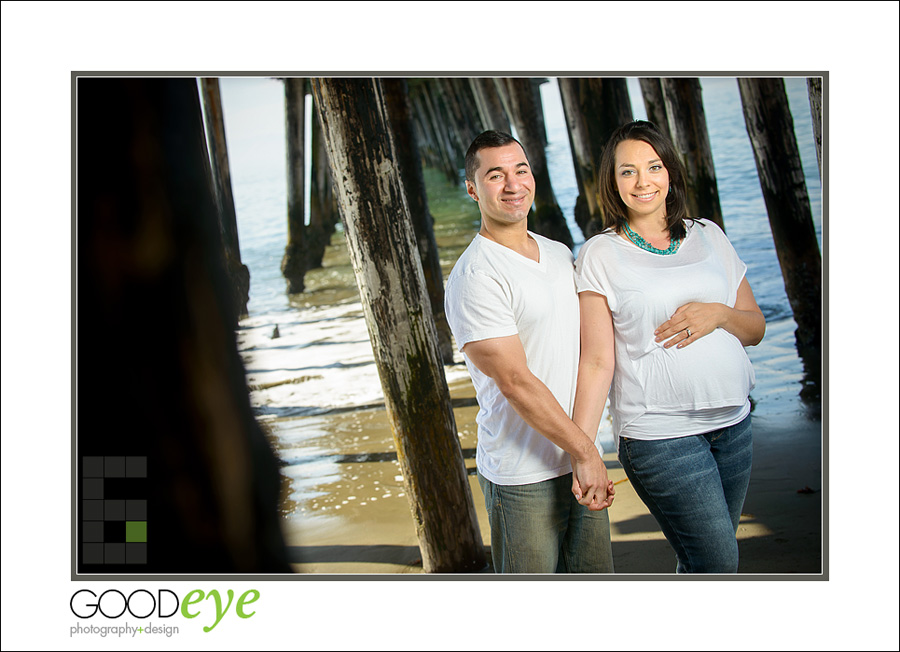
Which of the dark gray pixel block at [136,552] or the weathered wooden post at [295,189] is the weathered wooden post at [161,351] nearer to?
the dark gray pixel block at [136,552]

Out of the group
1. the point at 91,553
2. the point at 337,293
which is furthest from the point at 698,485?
the point at 337,293

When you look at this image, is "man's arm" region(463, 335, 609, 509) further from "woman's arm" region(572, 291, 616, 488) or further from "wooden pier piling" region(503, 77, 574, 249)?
"wooden pier piling" region(503, 77, 574, 249)

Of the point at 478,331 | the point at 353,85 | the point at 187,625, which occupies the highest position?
the point at 353,85

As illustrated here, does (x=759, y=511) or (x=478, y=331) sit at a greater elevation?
(x=478, y=331)

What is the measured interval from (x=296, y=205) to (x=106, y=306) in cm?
446

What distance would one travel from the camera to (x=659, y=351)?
92.7 inches

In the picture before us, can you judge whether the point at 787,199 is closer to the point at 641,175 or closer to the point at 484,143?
the point at 641,175

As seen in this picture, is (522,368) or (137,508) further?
(137,508)

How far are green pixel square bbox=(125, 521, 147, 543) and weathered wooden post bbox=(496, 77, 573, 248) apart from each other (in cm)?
311

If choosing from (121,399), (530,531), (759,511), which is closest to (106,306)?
(121,399)

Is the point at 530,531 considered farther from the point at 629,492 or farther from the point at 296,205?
the point at 296,205

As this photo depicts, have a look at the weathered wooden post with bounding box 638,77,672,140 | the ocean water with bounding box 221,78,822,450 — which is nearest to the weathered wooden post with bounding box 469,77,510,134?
the ocean water with bounding box 221,78,822,450

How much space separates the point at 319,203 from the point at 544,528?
6319 millimetres

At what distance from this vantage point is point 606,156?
2.43 m
